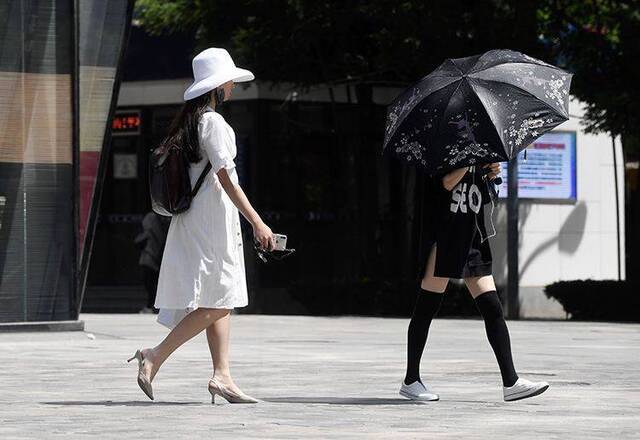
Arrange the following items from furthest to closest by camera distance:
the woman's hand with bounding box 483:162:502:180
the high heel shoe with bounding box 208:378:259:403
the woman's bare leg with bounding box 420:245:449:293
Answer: the woman's hand with bounding box 483:162:502:180
the woman's bare leg with bounding box 420:245:449:293
the high heel shoe with bounding box 208:378:259:403

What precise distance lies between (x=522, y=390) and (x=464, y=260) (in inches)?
29.2

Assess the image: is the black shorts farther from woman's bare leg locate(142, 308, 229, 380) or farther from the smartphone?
woman's bare leg locate(142, 308, 229, 380)

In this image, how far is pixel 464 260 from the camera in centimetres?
895

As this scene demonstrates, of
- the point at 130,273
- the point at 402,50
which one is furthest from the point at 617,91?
the point at 130,273

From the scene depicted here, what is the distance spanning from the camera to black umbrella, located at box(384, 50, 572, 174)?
9016mm

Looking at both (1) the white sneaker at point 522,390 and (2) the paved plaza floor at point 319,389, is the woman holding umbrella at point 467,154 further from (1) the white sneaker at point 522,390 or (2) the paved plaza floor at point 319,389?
(2) the paved plaza floor at point 319,389

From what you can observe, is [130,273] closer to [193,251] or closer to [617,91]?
[617,91]

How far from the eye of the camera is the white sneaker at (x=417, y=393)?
904cm

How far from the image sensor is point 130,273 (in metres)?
28.2

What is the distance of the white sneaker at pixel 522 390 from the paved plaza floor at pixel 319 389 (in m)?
0.06

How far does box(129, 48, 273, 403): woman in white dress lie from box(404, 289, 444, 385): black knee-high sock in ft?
2.97

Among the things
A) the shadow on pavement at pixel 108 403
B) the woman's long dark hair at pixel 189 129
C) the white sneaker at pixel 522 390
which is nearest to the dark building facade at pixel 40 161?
the shadow on pavement at pixel 108 403

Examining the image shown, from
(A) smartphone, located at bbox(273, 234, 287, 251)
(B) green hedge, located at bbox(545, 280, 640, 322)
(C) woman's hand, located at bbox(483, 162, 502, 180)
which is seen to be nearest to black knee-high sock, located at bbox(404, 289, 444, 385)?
(C) woman's hand, located at bbox(483, 162, 502, 180)

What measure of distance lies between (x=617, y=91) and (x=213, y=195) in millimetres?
13597
